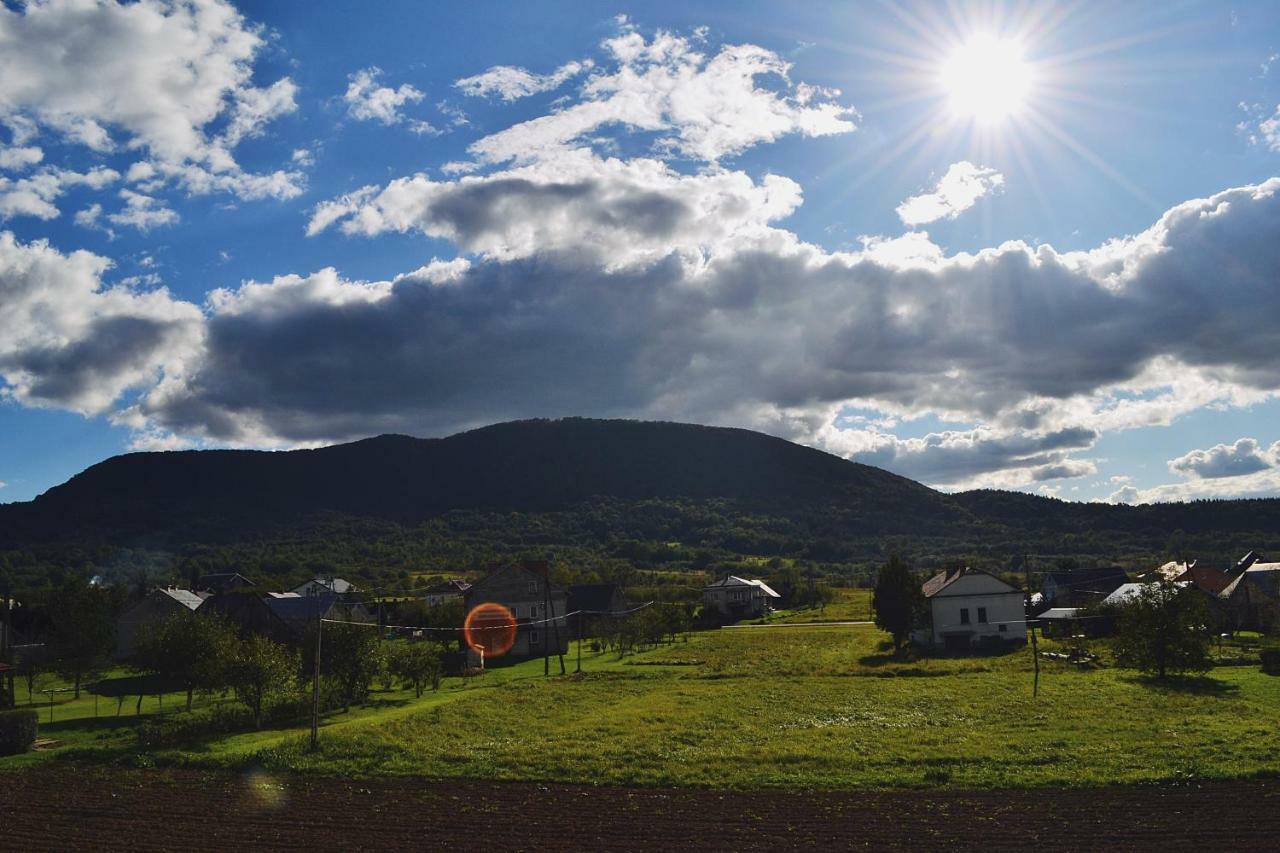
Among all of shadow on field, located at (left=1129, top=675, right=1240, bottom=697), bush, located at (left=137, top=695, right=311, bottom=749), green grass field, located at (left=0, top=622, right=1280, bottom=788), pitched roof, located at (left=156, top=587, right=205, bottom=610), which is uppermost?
pitched roof, located at (left=156, top=587, right=205, bottom=610)

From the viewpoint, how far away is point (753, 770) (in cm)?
2645

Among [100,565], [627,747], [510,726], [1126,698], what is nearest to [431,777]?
[627,747]

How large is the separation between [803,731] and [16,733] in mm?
28435

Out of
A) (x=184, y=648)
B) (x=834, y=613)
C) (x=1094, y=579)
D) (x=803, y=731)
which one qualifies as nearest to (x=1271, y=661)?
A: (x=803, y=731)

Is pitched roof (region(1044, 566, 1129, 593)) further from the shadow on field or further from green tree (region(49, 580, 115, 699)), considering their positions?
green tree (region(49, 580, 115, 699))

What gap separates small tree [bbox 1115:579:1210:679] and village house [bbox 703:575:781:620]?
211 ft

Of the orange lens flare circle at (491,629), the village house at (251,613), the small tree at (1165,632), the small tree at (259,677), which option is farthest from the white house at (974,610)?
the small tree at (259,677)

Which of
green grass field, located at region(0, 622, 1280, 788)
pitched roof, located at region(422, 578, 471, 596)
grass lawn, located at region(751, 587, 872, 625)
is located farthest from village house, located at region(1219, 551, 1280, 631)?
pitched roof, located at region(422, 578, 471, 596)

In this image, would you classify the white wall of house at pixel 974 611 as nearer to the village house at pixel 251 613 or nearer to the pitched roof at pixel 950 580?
the pitched roof at pixel 950 580

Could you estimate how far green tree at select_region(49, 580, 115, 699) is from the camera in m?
52.2

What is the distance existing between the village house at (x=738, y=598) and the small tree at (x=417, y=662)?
2534 inches

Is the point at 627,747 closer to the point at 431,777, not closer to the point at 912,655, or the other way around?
the point at 431,777

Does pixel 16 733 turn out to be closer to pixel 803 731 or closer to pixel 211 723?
pixel 211 723

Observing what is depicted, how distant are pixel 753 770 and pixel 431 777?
9.46m
